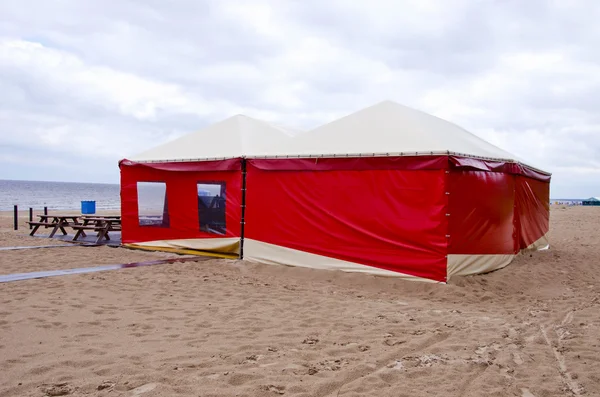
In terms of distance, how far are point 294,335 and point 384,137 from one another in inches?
163

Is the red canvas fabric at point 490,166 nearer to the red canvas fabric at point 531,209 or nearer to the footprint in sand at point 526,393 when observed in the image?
the red canvas fabric at point 531,209

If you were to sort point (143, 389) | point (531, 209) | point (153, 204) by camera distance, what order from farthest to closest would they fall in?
1. point (531, 209)
2. point (153, 204)
3. point (143, 389)

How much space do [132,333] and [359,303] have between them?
2.64 metres

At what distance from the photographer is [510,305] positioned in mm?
5957

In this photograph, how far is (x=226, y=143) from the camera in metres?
9.48

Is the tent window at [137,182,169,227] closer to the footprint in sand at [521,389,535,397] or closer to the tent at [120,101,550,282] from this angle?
the tent at [120,101,550,282]

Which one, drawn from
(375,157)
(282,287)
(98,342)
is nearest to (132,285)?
(282,287)

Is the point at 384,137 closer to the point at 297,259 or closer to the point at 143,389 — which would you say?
the point at 297,259

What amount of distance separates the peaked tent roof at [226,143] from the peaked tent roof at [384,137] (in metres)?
0.68

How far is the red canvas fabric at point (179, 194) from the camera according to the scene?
888cm

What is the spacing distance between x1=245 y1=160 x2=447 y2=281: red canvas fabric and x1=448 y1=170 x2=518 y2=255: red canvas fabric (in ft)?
1.02

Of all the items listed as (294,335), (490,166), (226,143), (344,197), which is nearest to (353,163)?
(344,197)

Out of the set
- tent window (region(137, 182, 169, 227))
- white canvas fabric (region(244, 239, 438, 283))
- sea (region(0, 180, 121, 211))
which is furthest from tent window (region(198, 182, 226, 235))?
sea (region(0, 180, 121, 211))

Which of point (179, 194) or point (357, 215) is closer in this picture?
point (357, 215)
